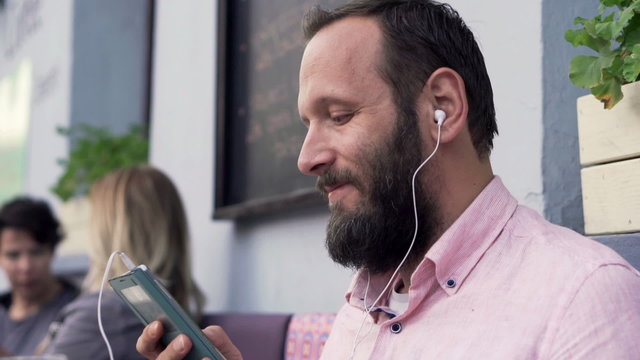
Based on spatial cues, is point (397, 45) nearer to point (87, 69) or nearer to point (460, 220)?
point (460, 220)

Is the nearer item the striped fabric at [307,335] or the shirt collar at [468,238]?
the shirt collar at [468,238]

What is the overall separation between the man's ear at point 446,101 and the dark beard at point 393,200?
0.03 meters

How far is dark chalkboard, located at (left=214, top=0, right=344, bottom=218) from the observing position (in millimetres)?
2654

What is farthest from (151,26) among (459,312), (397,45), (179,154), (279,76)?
(459,312)

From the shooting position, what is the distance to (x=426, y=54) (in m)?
1.45

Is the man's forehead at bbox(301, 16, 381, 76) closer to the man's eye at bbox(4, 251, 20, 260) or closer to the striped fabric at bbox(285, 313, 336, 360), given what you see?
the striped fabric at bbox(285, 313, 336, 360)

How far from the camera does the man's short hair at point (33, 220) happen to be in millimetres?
3984

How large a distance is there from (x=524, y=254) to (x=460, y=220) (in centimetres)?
13

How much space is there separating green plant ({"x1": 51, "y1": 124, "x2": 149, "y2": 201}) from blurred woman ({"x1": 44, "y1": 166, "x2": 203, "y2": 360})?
3.03ft

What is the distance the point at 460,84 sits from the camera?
1.42 metres

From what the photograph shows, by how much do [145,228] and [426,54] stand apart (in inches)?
65.7

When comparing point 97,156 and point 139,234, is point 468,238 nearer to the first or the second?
point 139,234

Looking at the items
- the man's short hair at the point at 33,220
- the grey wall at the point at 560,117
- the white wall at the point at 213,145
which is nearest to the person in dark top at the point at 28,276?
the man's short hair at the point at 33,220

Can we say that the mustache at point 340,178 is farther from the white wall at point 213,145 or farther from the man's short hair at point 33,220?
the man's short hair at point 33,220
